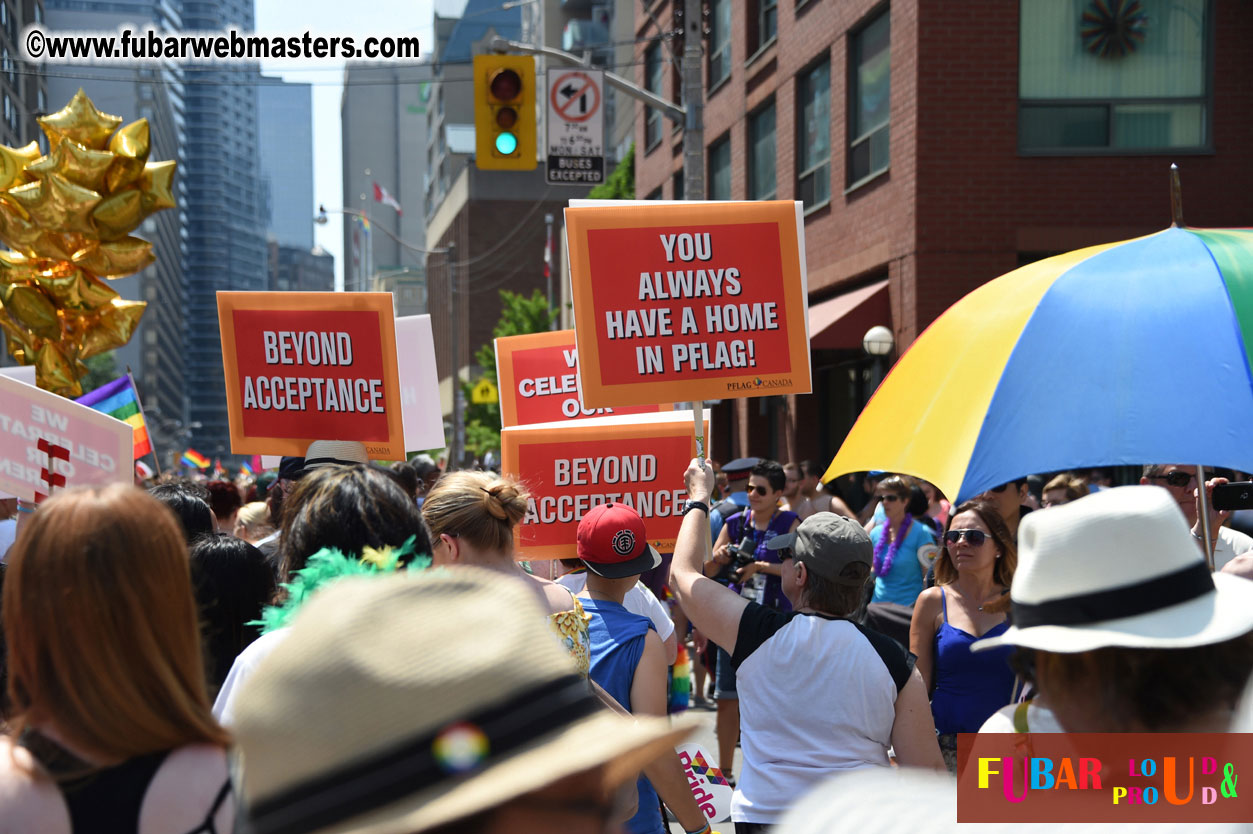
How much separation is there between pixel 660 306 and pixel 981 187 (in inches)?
384

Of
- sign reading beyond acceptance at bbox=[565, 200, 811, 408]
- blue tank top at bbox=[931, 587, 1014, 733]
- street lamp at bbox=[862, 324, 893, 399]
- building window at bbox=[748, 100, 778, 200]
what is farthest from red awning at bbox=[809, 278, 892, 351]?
blue tank top at bbox=[931, 587, 1014, 733]

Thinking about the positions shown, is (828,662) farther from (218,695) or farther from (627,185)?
(627,185)

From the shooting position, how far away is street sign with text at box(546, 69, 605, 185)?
45.5 ft

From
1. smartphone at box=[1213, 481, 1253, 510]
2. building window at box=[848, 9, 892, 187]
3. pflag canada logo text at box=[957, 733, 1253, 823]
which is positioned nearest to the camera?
pflag canada logo text at box=[957, 733, 1253, 823]

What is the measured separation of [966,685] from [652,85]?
82.2 ft

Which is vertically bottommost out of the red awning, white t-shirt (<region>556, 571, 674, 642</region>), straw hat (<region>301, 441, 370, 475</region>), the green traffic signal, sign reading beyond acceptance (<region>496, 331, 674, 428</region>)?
white t-shirt (<region>556, 571, 674, 642</region>)

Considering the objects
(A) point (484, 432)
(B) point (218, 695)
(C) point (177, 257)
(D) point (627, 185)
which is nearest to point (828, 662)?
(B) point (218, 695)

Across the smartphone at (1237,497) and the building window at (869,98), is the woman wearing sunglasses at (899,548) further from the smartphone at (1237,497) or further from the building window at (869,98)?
the building window at (869,98)

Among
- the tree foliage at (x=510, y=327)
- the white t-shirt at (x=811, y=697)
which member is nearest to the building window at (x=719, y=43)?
the white t-shirt at (x=811, y=697)

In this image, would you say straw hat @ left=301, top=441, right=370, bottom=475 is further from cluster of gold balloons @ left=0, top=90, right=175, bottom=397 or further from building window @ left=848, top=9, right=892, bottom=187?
building window @ left=848, top=9, right=892, bottom=187

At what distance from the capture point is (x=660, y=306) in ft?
18.0

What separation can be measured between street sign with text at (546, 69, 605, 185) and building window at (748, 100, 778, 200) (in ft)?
20.6

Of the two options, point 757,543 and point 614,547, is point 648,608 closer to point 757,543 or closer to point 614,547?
point 614,547

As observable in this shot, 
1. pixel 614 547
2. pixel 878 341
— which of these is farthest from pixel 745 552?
pixel 878 341
